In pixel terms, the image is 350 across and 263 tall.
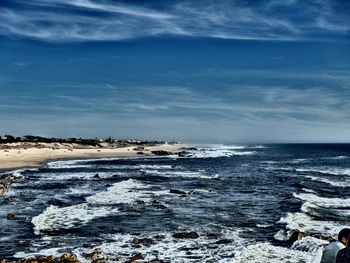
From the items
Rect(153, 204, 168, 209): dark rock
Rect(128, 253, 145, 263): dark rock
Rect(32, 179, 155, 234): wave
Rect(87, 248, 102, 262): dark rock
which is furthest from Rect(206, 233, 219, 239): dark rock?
Rect(153, 204, 168, 209): dark rock

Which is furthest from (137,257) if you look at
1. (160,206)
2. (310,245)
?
(160,206)

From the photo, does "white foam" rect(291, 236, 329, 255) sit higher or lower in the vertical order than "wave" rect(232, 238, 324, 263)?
higher

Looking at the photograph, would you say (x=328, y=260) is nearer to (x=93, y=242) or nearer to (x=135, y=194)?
(x=93, y=242)

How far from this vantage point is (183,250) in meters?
19.4

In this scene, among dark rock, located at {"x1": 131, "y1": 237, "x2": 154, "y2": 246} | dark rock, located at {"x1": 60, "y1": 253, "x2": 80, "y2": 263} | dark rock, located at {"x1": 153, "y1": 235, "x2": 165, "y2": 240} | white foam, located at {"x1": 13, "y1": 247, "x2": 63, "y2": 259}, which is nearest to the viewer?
dark rock, located at {"x1": 60, "y1": 253, "x2": 80, "y2": 263}

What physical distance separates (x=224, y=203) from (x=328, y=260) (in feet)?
79.1

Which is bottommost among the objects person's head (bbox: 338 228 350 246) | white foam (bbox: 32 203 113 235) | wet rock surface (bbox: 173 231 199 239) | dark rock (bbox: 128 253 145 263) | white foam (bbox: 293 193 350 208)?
dark rock (bbox: 128 253 145 263)

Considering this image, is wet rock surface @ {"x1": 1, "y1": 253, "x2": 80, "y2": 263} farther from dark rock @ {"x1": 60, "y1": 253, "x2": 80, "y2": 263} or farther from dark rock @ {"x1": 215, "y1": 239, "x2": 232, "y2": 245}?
dark rock @ {"x1": 215, "y1": 239, "x2": 232, "y2": 245}

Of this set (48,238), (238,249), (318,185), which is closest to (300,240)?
(238,249)

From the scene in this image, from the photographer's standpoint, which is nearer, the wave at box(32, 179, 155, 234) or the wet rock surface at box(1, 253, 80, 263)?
the wet rock surface at box(1, 253, 80, 263)

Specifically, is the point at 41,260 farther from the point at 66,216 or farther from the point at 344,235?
the point at 344,235

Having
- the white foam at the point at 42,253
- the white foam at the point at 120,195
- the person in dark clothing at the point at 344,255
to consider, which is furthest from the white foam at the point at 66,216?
the person in dark clothing at the point at 344,255

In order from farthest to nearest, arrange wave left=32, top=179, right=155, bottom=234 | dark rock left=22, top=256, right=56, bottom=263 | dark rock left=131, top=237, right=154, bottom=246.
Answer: wave left=32, top=179, right=155, bottom=234 < dark rock left=131, top=237, right=154, bottom=246 < dark rock left=22, top=256, right=56, bottom=263

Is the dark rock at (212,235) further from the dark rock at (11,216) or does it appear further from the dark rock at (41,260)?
the dark rock at (11,216)
